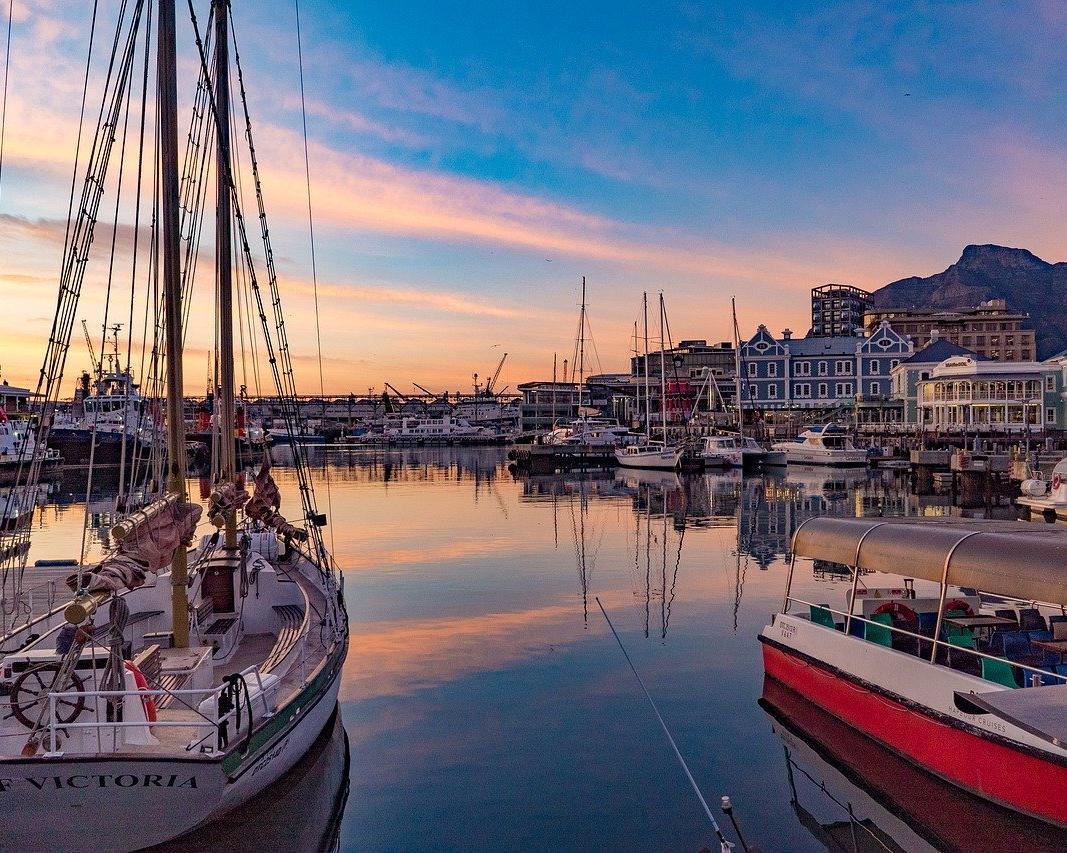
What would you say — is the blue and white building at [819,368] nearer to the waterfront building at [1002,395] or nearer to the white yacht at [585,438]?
the white yacht at [585,438]

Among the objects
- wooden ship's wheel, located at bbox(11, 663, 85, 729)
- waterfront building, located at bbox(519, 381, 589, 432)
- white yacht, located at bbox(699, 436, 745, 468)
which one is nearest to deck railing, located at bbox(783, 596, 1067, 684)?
wooden ship's wheel, located at bbox(11, 663, 85, 729)

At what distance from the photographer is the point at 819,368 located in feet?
383

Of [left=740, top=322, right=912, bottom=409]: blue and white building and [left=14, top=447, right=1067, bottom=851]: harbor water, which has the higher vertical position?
[left=740, top=322, right=912, bottom=409]: blue and white building

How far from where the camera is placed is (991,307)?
562ft

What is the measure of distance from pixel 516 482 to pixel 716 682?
61.4m

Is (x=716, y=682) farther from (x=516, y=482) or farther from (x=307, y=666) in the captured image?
(x=516, y=482)

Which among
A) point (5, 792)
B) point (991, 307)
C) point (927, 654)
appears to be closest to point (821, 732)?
point (927, 654)

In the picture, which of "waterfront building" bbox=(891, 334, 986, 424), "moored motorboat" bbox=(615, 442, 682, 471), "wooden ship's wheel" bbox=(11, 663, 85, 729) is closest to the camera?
"wooden ship's wheel" bbox=(11, 663, 85, 729)

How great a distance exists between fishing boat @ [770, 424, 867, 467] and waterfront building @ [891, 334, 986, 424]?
13.2m

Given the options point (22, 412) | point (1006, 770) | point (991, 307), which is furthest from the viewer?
point (991, 307)

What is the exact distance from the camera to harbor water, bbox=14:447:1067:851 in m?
12.0

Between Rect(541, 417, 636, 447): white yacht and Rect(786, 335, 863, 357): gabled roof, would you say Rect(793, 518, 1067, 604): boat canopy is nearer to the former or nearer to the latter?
Rect(541, 417, 636, 447): white yacht

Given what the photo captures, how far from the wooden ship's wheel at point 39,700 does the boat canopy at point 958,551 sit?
11033 millimetres

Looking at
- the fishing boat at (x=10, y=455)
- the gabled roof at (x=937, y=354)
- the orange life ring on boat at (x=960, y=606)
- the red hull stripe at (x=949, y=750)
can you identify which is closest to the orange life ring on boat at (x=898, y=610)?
the orange life ring on boat at (x=960, y=606)
